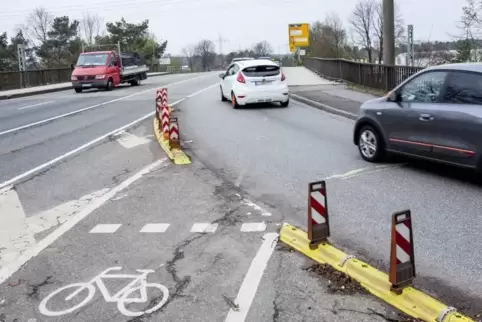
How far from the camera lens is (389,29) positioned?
65.0 feet

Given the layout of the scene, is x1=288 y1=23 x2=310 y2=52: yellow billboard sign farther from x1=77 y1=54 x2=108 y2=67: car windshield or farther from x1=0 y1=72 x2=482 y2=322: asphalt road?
x1=0 y1=72 x2=482 y2=322: asphalt road

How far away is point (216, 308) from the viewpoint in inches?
163

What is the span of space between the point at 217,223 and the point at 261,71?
41.4 feet

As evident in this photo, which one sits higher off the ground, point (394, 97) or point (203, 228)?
point (394, 97)

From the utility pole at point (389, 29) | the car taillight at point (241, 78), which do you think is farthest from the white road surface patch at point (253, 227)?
the utility pole at point (389, 29)

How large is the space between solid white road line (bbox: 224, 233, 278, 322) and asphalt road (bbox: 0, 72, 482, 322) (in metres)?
0.02

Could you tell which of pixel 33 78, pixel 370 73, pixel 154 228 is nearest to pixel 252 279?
pixel 154 228

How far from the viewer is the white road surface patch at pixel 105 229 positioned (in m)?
6.11

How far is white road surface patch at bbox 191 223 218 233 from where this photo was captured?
19.7 feet

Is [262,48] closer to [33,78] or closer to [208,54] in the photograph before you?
[208,54]

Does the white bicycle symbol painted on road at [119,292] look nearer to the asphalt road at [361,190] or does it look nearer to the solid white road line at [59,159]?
the asphalt road at [361,190]

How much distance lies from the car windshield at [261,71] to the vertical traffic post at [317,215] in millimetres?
13385

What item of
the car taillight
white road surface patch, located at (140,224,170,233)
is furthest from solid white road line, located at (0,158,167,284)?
the car taillight

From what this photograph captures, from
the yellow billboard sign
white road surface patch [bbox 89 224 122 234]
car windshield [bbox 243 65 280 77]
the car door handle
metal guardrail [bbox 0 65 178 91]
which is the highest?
the yellow billboard sign
